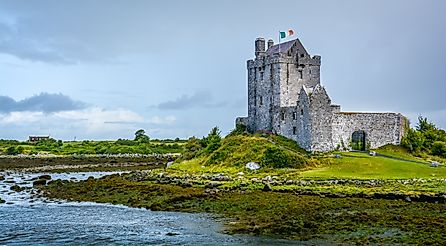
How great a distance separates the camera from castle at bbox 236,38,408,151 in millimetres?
60875

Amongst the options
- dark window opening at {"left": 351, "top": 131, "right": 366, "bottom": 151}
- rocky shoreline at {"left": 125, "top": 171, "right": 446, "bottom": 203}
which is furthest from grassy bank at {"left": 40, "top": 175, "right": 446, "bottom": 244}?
dark window opening at {"left": 351, "top": 131, "right": 366, "bottom": 151}

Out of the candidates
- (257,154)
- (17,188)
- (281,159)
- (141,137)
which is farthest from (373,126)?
(141,137)

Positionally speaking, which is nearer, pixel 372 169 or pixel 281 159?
pixel 372 169

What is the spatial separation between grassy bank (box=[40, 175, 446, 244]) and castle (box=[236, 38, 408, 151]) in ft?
67.9

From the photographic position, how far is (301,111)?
62.2 meters

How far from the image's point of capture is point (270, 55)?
6831cm

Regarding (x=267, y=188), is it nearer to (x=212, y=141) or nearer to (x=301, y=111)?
(x=301, y=111)

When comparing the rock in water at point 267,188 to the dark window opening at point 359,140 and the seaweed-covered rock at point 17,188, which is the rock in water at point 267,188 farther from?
the dark window opening at point 359,140

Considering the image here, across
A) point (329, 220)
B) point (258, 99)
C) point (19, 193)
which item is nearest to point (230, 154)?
point (258, 99)

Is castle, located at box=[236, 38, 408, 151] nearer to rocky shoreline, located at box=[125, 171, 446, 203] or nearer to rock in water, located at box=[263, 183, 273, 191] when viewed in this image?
rocky shoreline, located at box=[125, 171, 446, 203]

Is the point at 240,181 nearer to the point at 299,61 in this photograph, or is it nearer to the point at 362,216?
the point at 362,216

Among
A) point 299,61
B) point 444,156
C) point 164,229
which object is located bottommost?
point 164,229

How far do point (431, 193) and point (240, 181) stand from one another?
52.8 ft

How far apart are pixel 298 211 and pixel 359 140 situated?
1286 inches
